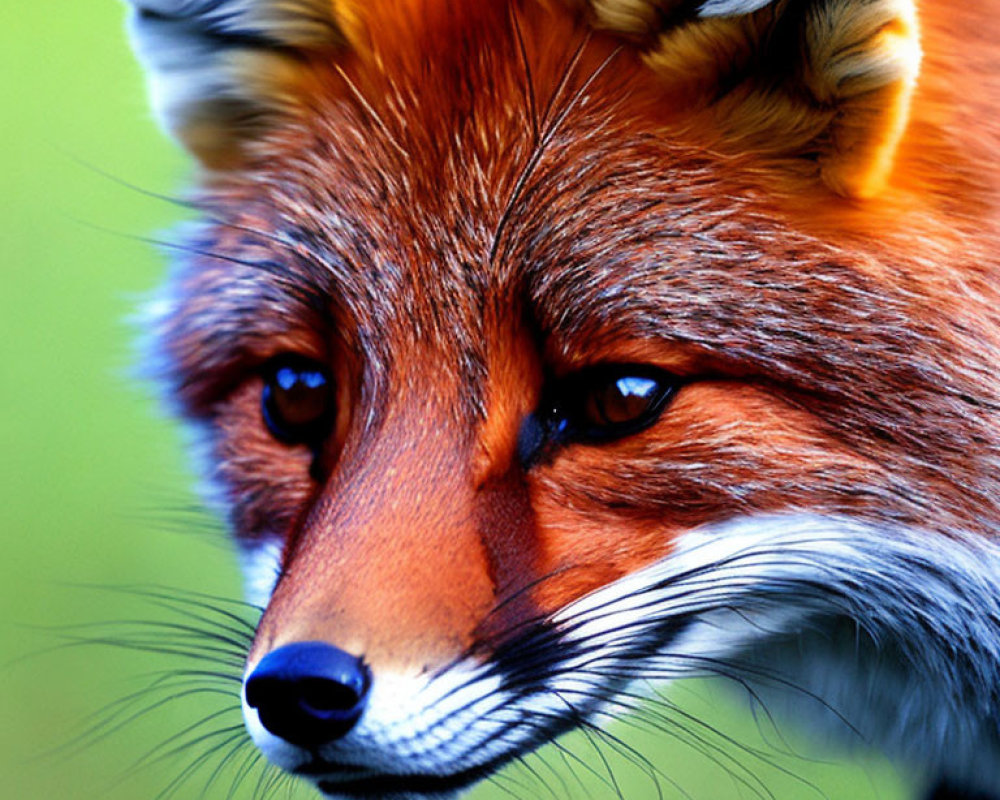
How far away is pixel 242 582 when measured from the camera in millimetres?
2012

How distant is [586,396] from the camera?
1613 millimetres

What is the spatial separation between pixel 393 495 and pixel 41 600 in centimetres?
126

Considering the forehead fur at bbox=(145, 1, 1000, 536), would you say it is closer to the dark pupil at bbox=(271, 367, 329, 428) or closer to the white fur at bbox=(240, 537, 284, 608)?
the dark pupil at bbox=(271, 367, 329, 428)

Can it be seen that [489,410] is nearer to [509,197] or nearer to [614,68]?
[509,197]

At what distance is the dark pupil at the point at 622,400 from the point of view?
160 cm

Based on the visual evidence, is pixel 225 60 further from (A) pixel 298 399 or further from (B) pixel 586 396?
(B) pixel 586 396

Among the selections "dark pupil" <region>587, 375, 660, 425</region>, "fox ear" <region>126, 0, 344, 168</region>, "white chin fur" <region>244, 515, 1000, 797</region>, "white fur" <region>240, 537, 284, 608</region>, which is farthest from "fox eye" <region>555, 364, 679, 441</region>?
"fox ear" <region>126, 0, 344, 168</region>

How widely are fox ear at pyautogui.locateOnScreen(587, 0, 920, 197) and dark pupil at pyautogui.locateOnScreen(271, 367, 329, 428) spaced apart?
0.61 m

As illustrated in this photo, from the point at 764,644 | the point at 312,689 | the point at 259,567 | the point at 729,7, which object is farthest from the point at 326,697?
the point at 729,7

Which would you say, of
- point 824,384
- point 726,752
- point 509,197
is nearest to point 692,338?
point 824,384

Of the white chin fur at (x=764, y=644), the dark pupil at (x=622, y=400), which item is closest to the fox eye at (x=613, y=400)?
the dark pupil at (x=622, y=400)

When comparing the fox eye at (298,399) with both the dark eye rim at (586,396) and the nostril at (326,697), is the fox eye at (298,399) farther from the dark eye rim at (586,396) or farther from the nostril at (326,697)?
the nostril at (326,697)

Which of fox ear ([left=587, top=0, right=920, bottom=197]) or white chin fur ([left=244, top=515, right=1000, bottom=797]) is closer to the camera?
white chin fur ([left=244, top=515, right=1000, bottom=797])

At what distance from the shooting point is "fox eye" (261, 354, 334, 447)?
1799 mm
